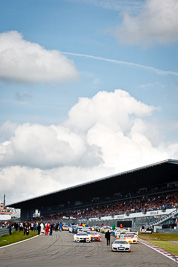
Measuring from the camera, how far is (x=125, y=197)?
85.7 metres

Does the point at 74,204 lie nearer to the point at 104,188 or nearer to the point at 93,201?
the point at 93,201

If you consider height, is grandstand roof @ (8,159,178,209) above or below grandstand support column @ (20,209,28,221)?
above

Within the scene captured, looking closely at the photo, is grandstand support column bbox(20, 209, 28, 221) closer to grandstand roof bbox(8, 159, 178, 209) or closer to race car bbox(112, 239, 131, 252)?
grandstand roof bbox(8, 159, 178, 209)

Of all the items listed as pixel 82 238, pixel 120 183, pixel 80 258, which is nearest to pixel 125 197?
pixel 120 183

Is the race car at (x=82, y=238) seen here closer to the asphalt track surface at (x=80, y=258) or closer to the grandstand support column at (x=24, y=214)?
the asphalt track surface at (x=80, y=258)

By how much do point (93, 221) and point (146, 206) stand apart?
11985 millimetres

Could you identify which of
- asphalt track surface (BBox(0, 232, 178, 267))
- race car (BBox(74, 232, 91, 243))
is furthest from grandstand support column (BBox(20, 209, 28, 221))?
asphalt track surface (BBox(0, 232, 178, 267))

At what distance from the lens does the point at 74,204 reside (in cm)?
10619

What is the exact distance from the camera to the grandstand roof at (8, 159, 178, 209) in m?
68.1

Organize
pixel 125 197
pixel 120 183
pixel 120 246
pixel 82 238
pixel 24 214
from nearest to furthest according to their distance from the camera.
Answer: pixel 120 246, pixel 82 238, pixel 120 183, pixel 125 197, pixel 24 214

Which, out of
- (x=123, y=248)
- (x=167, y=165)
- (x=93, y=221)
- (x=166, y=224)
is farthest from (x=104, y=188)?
(x=123, y=248)

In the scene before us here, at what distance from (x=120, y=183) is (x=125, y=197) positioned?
3.97 metres

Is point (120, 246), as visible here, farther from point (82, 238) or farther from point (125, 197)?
point (125, 197)

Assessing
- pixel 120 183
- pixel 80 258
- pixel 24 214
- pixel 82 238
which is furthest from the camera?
pixel 24 214
